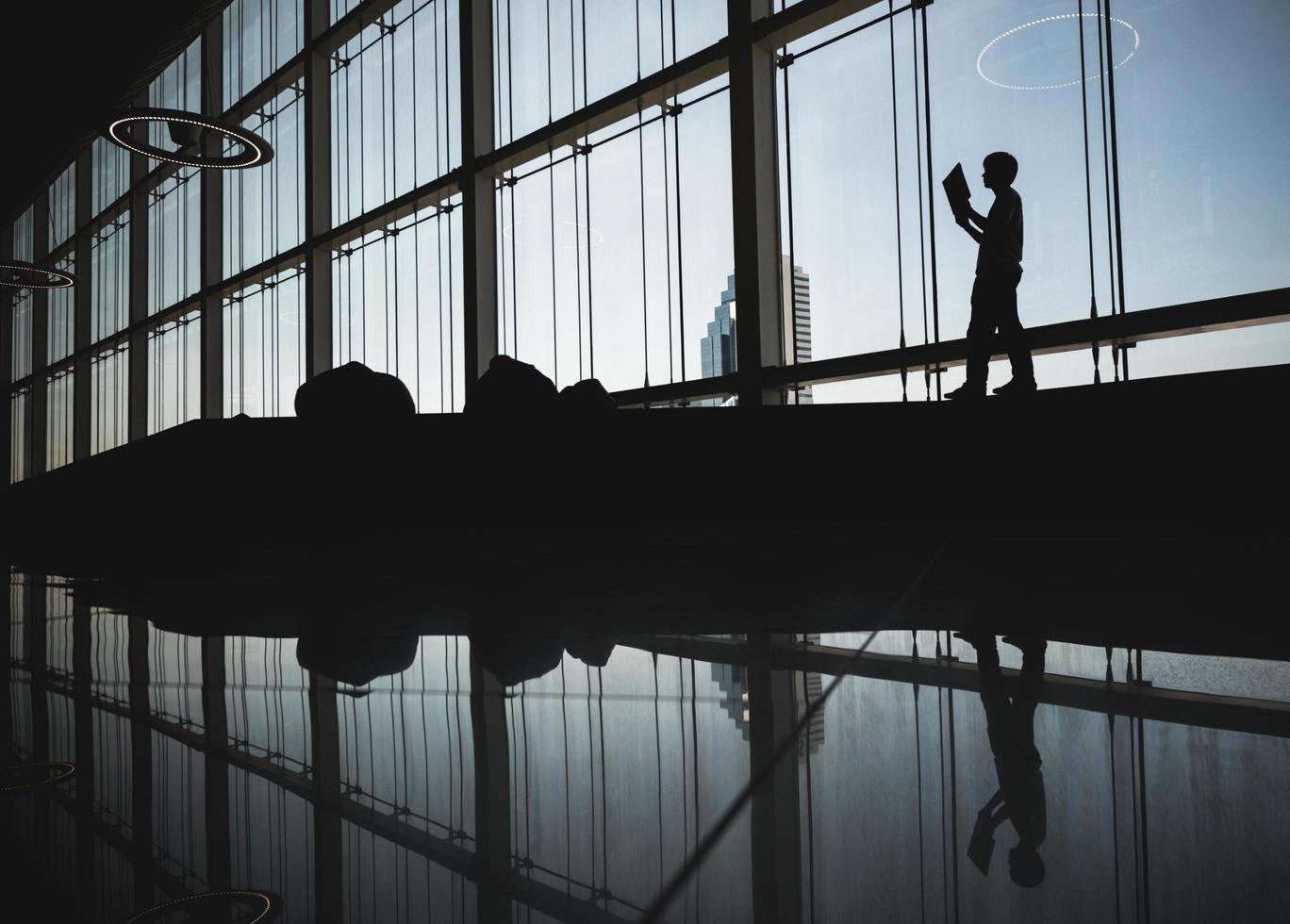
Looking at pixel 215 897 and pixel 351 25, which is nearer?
pixel 215 897

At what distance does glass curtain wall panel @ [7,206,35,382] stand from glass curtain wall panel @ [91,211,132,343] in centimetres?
730

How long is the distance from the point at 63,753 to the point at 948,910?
38.7 inches

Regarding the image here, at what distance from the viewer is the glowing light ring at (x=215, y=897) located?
1.91 ft

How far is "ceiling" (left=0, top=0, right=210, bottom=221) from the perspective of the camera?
11266 mm

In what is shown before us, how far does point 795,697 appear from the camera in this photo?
114cm

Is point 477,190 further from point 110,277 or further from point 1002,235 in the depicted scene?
point 110,277

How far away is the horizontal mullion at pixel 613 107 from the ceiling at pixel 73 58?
4.87 metres

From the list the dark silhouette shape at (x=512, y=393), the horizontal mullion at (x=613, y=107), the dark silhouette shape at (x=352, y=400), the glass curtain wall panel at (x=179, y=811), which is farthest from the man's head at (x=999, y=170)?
the glass curtain wall panel at (x=179, y=811)

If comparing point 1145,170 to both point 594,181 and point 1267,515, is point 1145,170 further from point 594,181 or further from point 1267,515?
point 594,181

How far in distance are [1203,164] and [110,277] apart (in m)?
30.2

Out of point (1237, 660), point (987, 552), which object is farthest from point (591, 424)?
point (1237, 660)

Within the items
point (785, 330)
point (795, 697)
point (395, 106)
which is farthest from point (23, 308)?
point (795, 697)

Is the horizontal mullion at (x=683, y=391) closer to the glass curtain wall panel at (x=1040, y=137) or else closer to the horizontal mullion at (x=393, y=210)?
the glass curtain wall panel at (x=1040, y=137)

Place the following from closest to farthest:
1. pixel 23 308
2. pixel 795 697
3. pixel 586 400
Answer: pixel 795 697
pixel 586 400
pixel 23 308
